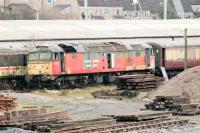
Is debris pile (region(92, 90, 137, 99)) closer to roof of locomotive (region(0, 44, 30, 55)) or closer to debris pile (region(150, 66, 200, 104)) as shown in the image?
debris pile (region(150, 66, 200, 104))

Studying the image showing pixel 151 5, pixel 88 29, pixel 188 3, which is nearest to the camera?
pixel 88 29

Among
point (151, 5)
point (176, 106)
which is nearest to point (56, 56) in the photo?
point (176, 106)

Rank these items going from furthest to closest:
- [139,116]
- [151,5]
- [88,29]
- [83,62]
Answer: [151,5], [88,29], [83,62], [139,116]

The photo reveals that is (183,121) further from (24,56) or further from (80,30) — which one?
(80,30)

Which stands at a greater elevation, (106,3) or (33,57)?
(106,3)

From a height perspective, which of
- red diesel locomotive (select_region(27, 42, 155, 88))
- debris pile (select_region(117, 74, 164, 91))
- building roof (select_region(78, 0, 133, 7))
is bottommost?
debris pile (select_region(117, 74, 164, 91))

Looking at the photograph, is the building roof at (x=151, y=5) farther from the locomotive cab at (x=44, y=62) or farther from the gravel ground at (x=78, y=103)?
the gravel ground at (x=78, y=103)

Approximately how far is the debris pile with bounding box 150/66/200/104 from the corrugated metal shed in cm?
1600

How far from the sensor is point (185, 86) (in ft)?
117

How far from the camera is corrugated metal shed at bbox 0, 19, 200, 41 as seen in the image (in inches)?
2060

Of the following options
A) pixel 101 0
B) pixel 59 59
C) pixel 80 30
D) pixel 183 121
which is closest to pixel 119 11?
pixel 101 0

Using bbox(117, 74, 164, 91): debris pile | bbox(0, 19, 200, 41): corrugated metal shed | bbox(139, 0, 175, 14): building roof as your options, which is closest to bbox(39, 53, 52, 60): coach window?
bbox(117, 74, 164, 91): debris pile

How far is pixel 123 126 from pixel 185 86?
38.2ft

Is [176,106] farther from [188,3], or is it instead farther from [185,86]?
[188,3]
